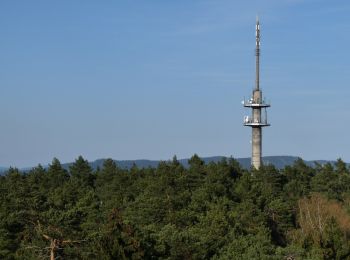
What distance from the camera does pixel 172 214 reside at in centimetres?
4441

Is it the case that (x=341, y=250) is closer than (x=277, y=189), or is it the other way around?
(x=341, y=250)

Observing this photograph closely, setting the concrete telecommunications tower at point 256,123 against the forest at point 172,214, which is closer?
the forest at point 172,214

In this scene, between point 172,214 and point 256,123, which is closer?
point 172,214

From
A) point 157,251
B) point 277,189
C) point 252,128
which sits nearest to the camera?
point 157,251

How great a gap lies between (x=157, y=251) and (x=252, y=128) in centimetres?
4127

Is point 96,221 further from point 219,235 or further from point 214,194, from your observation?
point 214,194

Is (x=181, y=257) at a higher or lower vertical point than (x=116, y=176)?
lower

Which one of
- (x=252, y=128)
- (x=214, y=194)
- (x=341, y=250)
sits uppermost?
(x=252, y=128)

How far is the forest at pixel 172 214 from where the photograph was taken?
113 feet

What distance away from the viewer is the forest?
113ft

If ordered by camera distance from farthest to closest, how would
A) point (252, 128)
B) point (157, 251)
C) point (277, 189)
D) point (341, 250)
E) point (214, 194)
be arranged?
point (252, 128) → point (277, 189) → point (214, 194) → point (341, 250) → point (157, 251)

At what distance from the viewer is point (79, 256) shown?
33719mm

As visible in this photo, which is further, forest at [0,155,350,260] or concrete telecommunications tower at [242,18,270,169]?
concrete telecommunications tower at [242,18,270,169]

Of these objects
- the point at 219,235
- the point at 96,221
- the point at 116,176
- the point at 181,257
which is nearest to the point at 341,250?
the point at 219,235
